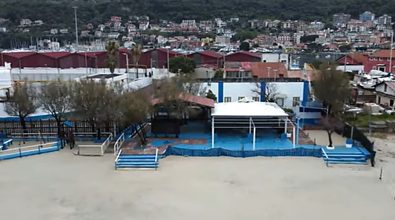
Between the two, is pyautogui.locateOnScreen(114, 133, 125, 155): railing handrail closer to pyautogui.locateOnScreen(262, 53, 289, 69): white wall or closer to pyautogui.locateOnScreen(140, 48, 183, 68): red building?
pyautogui.locateOnScreen(140, 48, 183, 68): red building

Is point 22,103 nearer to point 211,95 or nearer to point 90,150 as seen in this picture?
point 90,150

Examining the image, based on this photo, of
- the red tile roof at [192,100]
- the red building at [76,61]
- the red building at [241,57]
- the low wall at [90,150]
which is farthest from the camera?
the red building at [241,57]

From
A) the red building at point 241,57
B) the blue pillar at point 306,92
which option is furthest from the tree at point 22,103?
the red building at point 241,57

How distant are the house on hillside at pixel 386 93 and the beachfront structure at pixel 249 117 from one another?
11.2 m

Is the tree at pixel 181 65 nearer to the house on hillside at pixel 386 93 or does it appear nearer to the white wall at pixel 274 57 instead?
the white wall at pixel 274 57

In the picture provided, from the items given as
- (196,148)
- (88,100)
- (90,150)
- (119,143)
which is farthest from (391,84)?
(90,150)

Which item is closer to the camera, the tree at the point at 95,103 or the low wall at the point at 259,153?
the low wall at the point at 259,153

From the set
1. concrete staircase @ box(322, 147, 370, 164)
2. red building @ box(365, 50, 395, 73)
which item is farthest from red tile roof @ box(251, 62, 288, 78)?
red building @ box(365, 50, 395, 73)

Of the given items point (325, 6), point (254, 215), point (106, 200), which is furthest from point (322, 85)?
point (325, 6)

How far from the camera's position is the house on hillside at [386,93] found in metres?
31.4

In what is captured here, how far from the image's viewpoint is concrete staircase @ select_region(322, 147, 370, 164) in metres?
19.3

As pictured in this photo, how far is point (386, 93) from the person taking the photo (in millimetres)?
32062

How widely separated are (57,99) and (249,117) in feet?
35.9

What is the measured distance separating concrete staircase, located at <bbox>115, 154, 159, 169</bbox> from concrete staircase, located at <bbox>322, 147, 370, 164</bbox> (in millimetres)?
8252
